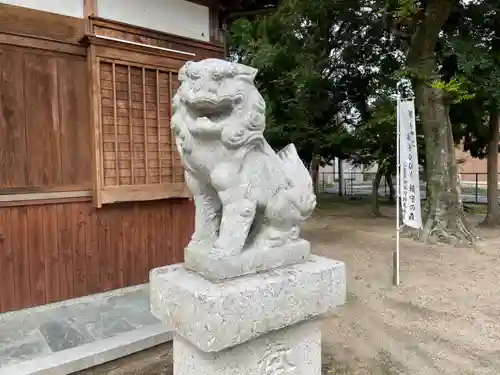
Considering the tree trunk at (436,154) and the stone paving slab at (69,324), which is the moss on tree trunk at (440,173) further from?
the stone paving slab at (69,324)

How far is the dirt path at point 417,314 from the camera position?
3.08m

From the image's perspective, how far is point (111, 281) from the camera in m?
4.18

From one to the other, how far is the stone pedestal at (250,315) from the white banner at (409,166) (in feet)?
11.8

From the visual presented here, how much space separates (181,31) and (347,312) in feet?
11.6

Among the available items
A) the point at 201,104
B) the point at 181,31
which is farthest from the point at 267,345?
the point at 181,31

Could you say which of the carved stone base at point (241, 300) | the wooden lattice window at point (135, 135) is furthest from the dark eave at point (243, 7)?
the carved stone base at point (241, 300)

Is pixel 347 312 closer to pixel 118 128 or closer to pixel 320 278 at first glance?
pixel 320 278

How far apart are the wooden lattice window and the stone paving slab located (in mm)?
1007

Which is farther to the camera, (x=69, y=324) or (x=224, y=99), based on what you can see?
(x=69, y=324)

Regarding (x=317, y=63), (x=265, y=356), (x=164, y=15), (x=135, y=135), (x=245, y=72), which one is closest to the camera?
(x=245, y=72)

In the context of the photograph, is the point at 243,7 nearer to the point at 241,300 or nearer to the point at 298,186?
the point at 298,186

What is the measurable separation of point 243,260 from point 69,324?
2.36m

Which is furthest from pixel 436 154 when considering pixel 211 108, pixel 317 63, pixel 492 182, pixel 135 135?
pixel 211 108

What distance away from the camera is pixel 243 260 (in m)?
1.86
